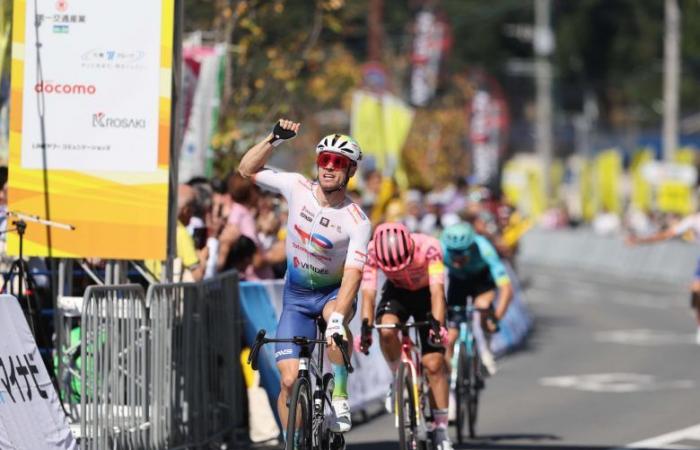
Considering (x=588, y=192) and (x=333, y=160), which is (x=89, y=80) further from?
(x=588, y=192)

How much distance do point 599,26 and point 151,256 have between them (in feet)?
300

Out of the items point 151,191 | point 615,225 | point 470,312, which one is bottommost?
point 615,225

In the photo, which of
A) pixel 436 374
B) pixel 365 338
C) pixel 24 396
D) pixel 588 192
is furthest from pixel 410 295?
pixel 588 192

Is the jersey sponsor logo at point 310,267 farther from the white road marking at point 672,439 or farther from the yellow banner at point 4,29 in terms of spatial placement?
the yellow banner at point 4,29

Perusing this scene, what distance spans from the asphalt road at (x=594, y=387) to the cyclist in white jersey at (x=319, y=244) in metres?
3.15

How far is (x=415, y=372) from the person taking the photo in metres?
11.9

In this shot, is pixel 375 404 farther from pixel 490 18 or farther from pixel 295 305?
pixel 490 18

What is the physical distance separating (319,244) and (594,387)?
8.85 m

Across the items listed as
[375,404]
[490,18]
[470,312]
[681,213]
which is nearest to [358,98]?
[375,404]

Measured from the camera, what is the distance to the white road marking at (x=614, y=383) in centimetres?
1814

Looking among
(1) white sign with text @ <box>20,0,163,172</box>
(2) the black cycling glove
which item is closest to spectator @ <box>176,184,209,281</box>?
(1) white sign with text @ <box>20,0,163,172</box>

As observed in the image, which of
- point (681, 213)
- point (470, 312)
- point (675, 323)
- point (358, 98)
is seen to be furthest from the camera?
point (681, 213)

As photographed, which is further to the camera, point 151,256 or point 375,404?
point 375,404

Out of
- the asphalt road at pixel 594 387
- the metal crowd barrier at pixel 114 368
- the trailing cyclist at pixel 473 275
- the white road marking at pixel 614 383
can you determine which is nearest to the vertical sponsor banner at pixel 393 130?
the asphalt road at pixel 594 387
